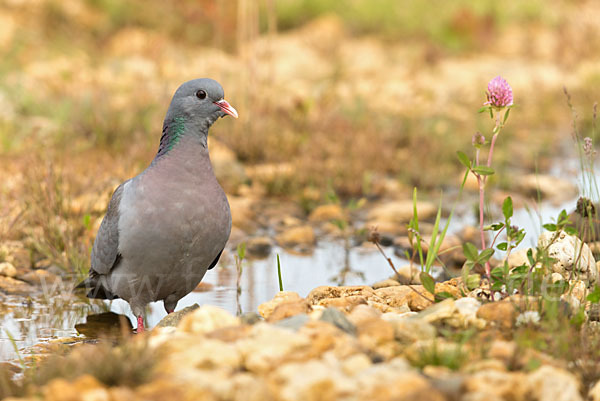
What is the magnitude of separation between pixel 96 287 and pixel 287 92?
5772 mm

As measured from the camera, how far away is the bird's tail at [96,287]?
14.2 feet

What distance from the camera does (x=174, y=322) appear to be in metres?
3.67

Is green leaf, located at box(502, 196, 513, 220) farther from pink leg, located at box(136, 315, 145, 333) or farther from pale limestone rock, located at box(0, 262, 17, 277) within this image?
pale limestone rock, located at box(0, 262, 17, 277)

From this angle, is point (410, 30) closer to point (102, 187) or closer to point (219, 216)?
point (102, 187)

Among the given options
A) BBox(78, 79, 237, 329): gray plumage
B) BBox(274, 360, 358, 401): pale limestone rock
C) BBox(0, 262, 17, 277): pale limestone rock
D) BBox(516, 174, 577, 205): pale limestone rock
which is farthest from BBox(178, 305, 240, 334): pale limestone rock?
BBox(516, 174, 577, 205): pale limestone rock

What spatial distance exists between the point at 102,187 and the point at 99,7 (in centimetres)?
894

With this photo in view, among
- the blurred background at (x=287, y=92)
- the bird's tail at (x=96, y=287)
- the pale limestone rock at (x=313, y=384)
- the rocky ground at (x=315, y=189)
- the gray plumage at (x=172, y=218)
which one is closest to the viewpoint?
the pale limestone rock at (x=313, y=384)

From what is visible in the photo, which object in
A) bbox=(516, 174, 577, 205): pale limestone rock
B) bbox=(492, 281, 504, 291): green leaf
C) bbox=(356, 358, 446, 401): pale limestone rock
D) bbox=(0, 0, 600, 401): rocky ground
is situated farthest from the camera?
bbox=(516, 174, 577, 205): pale limestone rock

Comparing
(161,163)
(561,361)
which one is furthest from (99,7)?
(561,361)

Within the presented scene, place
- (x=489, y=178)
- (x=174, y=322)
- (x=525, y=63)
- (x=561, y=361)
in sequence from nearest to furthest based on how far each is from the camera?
(x=561, y=361), (x=174, y=322), (x=489, y=178), (x=525, y=63)

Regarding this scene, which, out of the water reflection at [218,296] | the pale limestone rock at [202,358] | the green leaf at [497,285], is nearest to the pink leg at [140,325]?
the water reflection at [218,296]

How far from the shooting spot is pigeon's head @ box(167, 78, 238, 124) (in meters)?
4.07

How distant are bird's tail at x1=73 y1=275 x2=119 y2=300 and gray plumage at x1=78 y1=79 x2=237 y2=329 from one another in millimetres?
Result: 106

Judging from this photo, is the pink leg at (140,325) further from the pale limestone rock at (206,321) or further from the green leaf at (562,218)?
the green leaf at (562,218)
